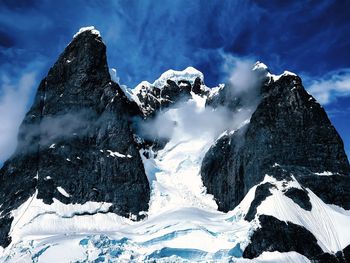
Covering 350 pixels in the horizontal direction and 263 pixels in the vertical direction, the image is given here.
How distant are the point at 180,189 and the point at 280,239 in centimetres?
5394

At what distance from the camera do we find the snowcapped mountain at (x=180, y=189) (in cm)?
14300

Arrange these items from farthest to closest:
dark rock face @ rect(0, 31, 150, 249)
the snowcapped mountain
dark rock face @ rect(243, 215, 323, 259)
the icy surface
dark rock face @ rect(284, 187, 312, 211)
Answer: dark rock face @ rect(0, 31, 150, 249)
dark rock face @ rect(284, 187, 312, 211)
the snowcapped mountain
the icy surface
dark rock face @ rect(243, 215, 323, 259)

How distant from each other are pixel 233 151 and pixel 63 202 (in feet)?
189

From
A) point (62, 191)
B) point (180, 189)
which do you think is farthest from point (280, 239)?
point (62, 191)

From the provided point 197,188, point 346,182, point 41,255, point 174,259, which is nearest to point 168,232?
point 174,259

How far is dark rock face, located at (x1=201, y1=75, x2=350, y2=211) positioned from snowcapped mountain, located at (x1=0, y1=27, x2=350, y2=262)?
36cm

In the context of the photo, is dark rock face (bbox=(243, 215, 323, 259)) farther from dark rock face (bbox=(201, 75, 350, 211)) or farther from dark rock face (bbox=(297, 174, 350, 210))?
dark rock face (bbox=(201, 75, 350, 211))

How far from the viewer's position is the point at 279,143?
170250 mm

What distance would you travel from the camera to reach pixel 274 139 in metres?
170

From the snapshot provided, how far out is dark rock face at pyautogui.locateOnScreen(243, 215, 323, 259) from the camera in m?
Result: 140

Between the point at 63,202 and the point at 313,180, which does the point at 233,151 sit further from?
Result: the point at 63,202

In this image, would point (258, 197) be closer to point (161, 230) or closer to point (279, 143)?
point (279, 143)

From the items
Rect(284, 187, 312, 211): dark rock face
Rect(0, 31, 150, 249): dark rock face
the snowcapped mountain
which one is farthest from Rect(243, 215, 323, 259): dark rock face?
Rect(0, 31, 150, 249): dark rock face

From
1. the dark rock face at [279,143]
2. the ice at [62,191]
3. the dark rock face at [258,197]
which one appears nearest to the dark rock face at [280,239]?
the dark rock face at [258,197]
